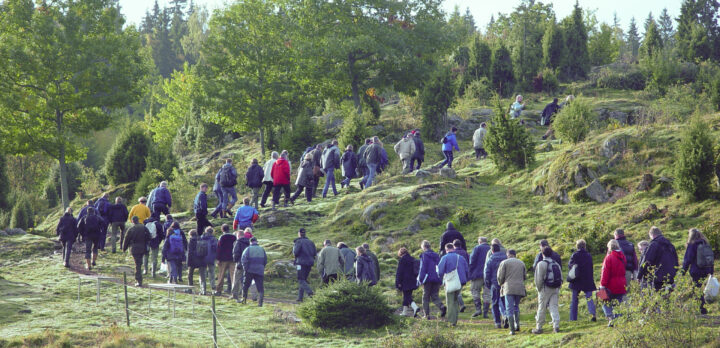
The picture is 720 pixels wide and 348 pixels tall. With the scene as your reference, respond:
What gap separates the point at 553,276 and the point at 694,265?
2.63 metres

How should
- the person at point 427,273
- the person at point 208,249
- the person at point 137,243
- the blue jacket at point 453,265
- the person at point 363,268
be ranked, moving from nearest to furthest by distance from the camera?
1. the blue jacket at point 453,265
2. the person at point 427,273
3. the person at point 363,268
4. the person at point 208,249
5. the person at point 137,243

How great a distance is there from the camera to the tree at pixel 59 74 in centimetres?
2769

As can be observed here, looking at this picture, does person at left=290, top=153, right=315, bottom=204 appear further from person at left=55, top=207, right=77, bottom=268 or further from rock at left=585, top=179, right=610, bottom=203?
rock at left=585, top=179, right=610, bottom=203

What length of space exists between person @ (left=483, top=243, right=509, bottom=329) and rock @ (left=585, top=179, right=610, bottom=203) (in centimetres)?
757

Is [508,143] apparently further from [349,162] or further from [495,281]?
[495,281]

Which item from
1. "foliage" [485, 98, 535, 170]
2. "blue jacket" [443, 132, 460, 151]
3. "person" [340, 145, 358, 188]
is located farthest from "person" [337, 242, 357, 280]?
"blue jacket" [443, 132, 460, 151]

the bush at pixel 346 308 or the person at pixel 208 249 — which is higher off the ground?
the person at pixel 208 249

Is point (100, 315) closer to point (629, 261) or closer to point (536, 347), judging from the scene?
point (536, 347)

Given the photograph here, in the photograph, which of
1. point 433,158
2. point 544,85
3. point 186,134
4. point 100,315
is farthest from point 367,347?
point 186,134

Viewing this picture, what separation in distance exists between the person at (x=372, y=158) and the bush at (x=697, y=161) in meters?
10.6

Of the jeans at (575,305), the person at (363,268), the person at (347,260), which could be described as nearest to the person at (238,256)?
the person at (347,260)

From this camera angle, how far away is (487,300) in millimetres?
14383

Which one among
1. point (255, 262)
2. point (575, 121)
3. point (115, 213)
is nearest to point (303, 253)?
point (255, 262)

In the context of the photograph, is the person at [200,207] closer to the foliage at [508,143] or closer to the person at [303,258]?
the person at [303,258]
